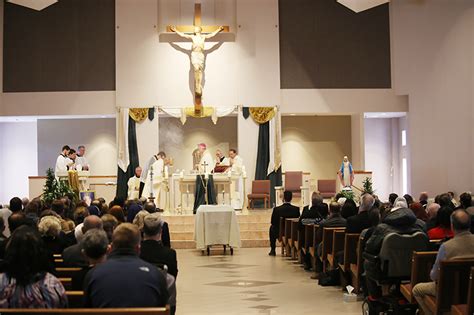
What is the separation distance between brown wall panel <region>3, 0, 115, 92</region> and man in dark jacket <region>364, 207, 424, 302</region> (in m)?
13.7

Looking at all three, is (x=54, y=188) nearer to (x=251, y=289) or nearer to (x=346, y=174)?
(x=346, y=174)

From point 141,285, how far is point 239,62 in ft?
52.0

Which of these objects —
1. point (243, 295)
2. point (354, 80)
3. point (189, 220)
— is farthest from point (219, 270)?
point (354, 80)

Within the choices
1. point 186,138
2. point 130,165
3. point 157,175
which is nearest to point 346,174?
point 157,175

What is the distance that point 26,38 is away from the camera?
19.3 m

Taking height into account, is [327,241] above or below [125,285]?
below

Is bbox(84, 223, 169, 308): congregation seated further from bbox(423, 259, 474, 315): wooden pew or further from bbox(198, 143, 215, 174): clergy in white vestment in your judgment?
bbox(198, 143, 215, 174): clergy in white vestment

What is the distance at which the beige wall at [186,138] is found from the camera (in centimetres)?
2016

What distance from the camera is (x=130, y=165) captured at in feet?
61.9

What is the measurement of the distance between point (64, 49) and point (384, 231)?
47.8ft

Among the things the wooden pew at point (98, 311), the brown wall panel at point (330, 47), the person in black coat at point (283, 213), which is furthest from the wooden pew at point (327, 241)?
the brown wall panel at point (330, 47)

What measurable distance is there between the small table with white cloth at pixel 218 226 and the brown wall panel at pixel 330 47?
759cm

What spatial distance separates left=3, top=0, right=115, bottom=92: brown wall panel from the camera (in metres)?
19.2

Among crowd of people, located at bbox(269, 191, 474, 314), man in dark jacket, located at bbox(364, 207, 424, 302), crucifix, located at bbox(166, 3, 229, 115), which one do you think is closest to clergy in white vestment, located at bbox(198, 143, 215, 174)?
crucifix, located at bbox(166, 3, 229, 115)
